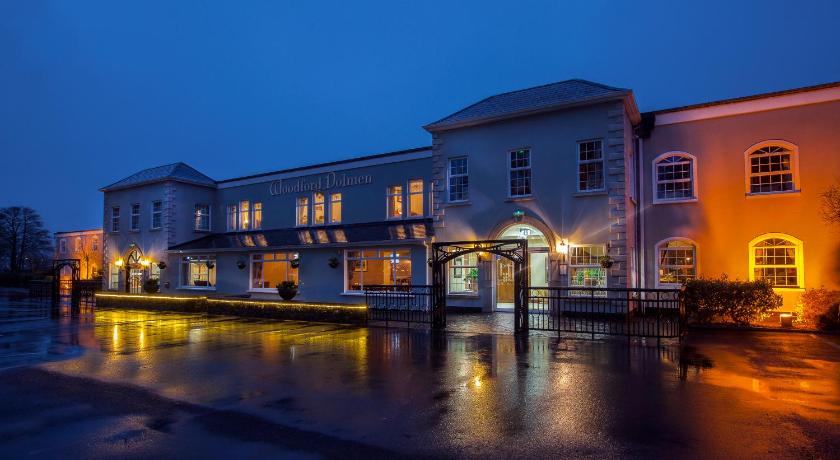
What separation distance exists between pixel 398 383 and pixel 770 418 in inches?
192

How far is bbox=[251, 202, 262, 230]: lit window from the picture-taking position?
2712 centimetres

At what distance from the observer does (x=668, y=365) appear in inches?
355

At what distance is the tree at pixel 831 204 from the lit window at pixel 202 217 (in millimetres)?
28357

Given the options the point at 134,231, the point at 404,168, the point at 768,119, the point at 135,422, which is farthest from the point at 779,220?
the point at 134,231

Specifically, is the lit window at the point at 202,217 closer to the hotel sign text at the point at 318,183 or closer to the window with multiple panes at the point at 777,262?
the hotel sign text at the point at 318,183

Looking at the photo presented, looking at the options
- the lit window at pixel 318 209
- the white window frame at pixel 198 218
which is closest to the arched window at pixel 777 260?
the lit window at pixel 318 209

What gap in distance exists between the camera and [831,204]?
14461mm

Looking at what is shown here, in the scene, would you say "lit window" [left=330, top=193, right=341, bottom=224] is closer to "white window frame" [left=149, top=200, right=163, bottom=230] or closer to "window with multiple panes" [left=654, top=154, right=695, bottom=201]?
"white window frame" [left=149, top=200, right=163, bottom=230]

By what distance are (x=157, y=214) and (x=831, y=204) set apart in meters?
30.4

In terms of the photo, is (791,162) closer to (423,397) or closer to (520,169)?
(520,169)

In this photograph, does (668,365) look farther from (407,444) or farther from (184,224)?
(184,224)

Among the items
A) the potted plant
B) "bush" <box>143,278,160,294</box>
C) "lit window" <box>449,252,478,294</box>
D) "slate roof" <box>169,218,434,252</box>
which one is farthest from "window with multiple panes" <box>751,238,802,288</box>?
"bush" <box>143,278,160,294</box>

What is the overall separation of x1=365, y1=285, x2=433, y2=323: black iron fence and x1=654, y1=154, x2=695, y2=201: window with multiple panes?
8685 millimetres

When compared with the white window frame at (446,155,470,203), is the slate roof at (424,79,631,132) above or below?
above
